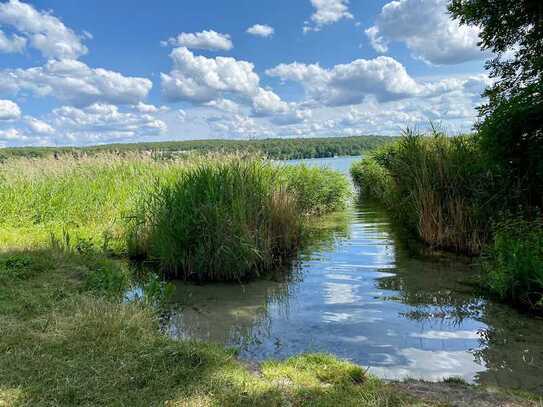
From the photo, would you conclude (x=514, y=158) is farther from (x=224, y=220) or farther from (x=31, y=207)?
(x=31, y=207)

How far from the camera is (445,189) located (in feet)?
29.4

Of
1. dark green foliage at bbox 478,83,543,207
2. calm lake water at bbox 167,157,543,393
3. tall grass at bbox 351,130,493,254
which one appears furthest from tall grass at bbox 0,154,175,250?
dark green foliage at bbox 478,83,543,207

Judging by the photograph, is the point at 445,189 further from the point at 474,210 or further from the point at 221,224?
the point at 221,224

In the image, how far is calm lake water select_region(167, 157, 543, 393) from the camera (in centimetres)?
429

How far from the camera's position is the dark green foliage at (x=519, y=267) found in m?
5.43

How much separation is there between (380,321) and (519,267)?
189 centimetres

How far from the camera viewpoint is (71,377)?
11.2ft

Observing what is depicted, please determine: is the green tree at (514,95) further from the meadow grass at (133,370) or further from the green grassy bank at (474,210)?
the meadow grass at (133,370)

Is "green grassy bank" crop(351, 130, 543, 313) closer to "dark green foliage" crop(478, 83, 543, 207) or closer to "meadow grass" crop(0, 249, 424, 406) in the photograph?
"dark green foliage" crop(478, 83, 543, 207)

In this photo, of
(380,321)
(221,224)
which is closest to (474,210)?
(380,321)

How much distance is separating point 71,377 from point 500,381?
11.6ft

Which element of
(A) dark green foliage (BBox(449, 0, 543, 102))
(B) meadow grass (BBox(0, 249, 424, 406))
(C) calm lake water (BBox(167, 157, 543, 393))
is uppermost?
(A) dark green foliage (BBox(449, 0, 543, 102))

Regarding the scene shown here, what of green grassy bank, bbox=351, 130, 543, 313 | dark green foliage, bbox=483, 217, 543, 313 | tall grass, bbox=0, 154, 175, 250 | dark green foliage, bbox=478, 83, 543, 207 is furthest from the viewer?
tall grass, bbox=0, 154, 175, 250

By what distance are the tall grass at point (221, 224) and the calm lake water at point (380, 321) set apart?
46cm
